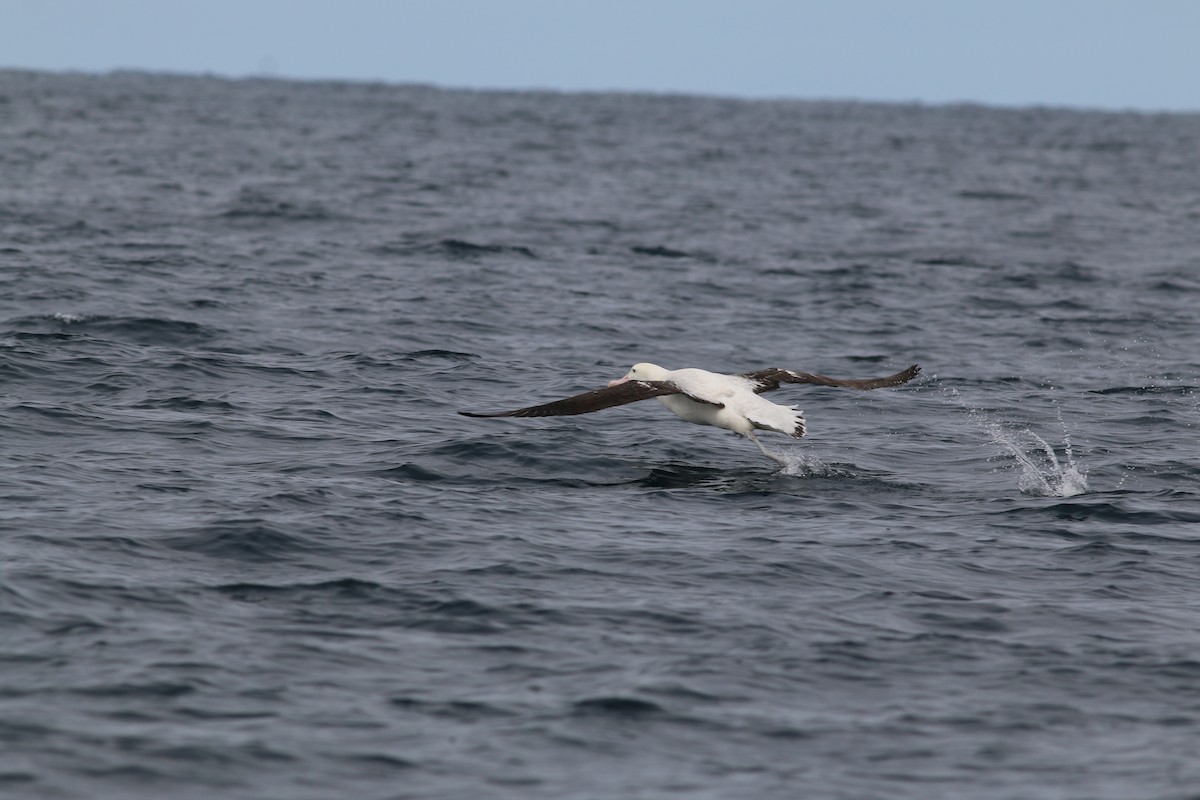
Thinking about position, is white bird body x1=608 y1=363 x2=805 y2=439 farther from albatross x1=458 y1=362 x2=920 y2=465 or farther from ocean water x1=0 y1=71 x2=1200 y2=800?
ocean water x1=0 y1=71 x2=1200 y2=800

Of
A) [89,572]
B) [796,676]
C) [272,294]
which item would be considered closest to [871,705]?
[796,676]

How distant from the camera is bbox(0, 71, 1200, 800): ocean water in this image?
8.46m

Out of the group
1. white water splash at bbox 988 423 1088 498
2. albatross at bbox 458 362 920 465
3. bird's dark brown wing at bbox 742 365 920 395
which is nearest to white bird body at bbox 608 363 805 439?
albatross at bbox 458 362 920 465

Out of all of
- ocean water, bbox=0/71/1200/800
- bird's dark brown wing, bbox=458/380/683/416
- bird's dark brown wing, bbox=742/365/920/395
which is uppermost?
bird's dark brown wing, bbox=742/365/920/395

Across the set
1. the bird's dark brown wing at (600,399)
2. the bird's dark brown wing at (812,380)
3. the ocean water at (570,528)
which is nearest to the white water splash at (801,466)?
the ocean water at (570,528)

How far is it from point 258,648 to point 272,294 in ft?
50.2

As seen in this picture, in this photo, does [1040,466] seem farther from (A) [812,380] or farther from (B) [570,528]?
(B) [570,528]

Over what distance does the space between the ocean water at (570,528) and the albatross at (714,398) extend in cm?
47

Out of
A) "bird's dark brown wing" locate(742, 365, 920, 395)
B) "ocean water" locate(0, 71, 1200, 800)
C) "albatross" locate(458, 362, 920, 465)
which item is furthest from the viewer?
"bird's dark brown wing" locate(742, 365, 920, 395)

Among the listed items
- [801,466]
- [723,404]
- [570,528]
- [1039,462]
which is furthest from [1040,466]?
[570,528]

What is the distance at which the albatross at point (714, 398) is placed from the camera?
579 inches

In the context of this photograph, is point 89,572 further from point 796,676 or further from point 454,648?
point 796,676

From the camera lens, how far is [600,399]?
1472cm

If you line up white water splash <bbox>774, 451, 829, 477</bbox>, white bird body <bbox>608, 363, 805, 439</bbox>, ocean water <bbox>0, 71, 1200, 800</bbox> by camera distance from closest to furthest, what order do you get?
ocean water <bbox>0, 71, 1200, 800</bbox> < white bird body <bbox>608, 363, 805, 439</bbox> < white water splash <bbox>774, 451, 829, 477</bbox>
